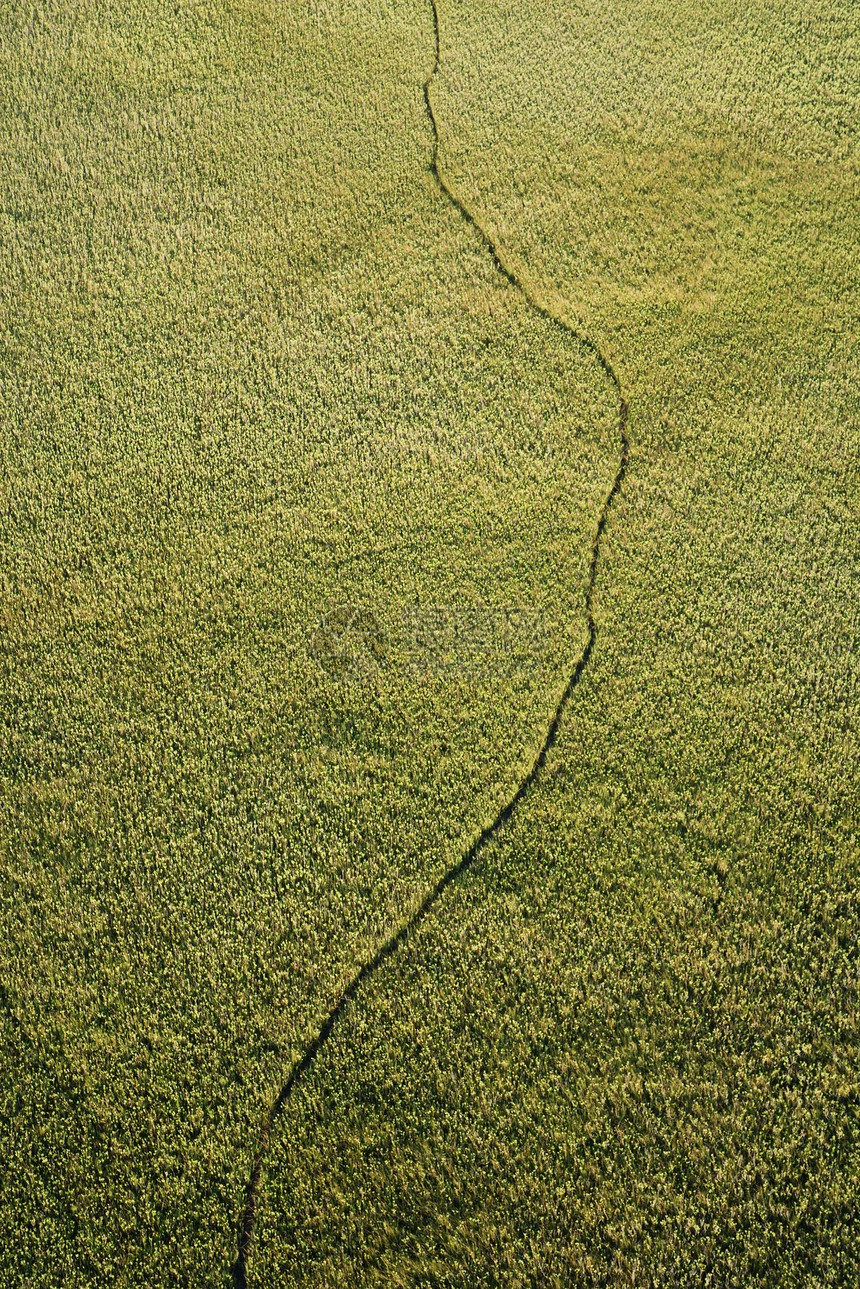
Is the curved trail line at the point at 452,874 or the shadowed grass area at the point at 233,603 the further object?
the shadowed grass area at the point at 233,603

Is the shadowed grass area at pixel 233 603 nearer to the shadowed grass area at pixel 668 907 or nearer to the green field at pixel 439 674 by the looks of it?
the green field at pixel 439 674

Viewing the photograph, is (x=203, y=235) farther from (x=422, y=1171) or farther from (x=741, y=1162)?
(x=741, y=1162)

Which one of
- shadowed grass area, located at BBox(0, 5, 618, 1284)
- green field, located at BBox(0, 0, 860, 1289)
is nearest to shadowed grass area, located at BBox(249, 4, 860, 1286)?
green field, located at BBox(0, 0, 860, 1289)

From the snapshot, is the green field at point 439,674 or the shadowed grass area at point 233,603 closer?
the green field at point 439,674

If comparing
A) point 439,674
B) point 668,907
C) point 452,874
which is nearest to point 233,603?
point 439,674

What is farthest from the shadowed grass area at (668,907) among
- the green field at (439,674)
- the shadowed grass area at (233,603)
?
the shadowed grass area at (233,603)

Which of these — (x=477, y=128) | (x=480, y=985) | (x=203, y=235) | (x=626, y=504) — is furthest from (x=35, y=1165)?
(x=477, y=128)

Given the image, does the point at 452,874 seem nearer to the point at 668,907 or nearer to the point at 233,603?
the point at 668,907

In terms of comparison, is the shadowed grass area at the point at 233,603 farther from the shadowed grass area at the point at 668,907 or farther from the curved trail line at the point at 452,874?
the shadowed grass area at the point at 668,907

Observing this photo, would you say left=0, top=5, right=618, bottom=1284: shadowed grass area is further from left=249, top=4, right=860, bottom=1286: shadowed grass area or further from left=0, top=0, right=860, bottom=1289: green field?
left=249, top=4, right=860, bottom=1286: shadowed grass area
